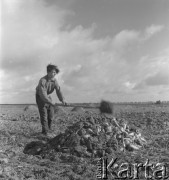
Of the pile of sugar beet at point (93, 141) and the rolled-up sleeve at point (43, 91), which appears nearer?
the pile of sugar beet at point (93, 141)

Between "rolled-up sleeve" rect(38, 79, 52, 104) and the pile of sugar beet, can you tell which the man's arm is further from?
the pile of sugar beet

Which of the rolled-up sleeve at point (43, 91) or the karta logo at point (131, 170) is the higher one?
the rolled-up sleeve at point (43, 91)

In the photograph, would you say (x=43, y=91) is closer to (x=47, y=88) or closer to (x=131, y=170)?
(x=47, y=88)

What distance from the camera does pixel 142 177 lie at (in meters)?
5.91

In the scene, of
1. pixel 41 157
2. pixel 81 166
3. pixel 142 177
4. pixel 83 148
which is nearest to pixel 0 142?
pixel 41 157

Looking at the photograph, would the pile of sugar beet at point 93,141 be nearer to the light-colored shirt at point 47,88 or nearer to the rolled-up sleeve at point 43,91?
the rolled-up sleeve at point 43,91

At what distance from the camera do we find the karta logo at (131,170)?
5957 millimetres

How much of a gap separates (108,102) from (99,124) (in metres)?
1.39

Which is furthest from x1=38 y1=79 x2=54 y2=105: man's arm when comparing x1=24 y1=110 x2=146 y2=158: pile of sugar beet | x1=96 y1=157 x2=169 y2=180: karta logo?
x1=96 y1=157 x2=169 y2=180: karta logo

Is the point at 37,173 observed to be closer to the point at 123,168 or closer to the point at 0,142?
the point at 123,168

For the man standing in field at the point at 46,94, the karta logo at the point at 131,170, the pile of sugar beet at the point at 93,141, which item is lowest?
the karta logo at the point at 131,170

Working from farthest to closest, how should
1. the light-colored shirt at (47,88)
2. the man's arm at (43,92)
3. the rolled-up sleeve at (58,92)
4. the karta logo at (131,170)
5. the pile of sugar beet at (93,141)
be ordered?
1. the rolled-up sleeve at (58,92)
2. the light-colored shirt at (47,88)
3. the man's arm at (43,92)
4. the pile of sugar beet at (93,141)
5. the karta logo at (131,170)

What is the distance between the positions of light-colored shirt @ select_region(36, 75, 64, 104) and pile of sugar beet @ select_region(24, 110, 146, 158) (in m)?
1.89

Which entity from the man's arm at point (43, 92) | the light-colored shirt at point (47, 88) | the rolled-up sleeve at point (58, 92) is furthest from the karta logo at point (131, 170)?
the rolled-up sleeve at point (58, 92)
